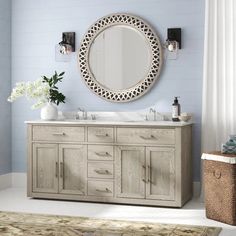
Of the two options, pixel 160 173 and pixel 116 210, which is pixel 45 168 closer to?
pixel 116 210

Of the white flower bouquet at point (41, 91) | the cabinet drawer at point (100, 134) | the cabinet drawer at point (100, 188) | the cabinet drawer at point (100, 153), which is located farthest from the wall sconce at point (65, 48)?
the cabinet drawer at point (100, 188)

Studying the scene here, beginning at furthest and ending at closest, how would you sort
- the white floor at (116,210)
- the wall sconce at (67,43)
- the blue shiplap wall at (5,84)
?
1. the blue shiplap wall at (5,84)
2. the wall sconce at (67,43)
3. the white floor at (116,210)

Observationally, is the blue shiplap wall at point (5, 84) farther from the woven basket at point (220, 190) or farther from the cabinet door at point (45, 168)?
the woven basket at point (220, 190)

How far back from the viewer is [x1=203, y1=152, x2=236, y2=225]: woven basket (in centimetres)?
463

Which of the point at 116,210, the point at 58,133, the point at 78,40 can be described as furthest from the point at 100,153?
the point at 78,40

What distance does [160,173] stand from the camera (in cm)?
534

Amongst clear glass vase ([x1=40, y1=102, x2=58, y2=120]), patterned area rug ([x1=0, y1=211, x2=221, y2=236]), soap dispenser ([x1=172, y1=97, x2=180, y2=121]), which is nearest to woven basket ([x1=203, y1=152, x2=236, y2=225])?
patterned area rug ([x1=0, y1=211, x2=221, y2=236])

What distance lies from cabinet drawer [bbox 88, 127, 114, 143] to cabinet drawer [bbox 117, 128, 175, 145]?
3.5 inches

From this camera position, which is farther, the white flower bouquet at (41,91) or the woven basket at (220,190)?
the white flower bouquet at (41,91)

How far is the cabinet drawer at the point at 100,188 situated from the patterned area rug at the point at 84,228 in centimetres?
75

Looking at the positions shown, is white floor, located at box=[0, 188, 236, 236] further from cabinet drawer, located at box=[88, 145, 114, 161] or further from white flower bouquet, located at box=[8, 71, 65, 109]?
white flower bouquet, located at box=[8, 71, 65, 109]

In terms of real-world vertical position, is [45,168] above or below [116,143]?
below

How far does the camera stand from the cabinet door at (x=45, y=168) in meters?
5.70

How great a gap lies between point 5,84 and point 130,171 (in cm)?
206
